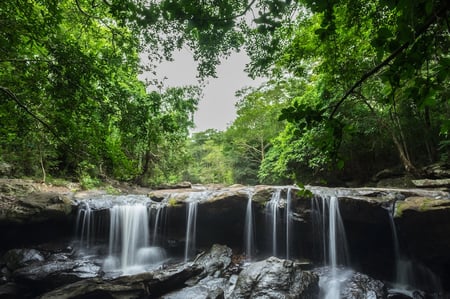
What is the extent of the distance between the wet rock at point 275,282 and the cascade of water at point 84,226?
6220mm

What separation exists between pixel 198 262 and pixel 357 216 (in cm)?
473

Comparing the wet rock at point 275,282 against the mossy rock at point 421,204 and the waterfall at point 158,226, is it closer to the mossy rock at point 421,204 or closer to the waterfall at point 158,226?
the mossy rock at point 421,204

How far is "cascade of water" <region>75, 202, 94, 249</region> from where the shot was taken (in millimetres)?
9234

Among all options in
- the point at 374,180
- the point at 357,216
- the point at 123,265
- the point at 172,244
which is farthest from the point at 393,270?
the point at 123,265

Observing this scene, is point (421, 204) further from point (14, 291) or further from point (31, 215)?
point (31, 215)

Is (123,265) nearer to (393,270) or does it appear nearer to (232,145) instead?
(393,270)

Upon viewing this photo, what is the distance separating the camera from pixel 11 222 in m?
7.89

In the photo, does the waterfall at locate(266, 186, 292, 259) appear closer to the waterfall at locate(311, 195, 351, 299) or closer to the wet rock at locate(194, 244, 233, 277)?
the waterfall at locate(311, 195, 351, 299)

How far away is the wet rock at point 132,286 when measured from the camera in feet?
18.3

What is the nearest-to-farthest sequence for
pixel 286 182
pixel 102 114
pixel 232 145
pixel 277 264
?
pixel 102 114
pixel 277 264
pixel 286 182
pixel 232 145

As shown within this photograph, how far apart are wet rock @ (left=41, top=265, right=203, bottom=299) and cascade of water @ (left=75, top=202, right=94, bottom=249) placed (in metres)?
3.48

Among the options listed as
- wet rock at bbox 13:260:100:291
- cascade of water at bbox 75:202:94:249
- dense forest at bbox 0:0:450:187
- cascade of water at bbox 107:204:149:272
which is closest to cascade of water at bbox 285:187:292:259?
dense forest at bbox 0:0:450:187

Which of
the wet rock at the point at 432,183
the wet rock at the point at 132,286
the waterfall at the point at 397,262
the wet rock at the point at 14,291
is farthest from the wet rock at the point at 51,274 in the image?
the wet rock at the point at 432,183

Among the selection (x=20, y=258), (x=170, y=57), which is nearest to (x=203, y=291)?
(x=170, y=57)
